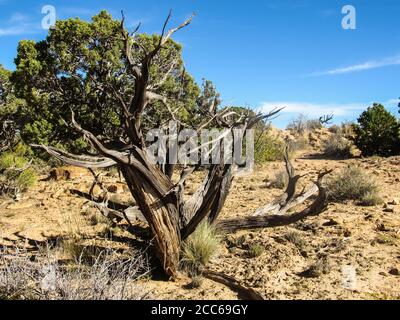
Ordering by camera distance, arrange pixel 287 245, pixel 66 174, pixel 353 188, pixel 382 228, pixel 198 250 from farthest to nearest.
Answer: pixel 66 174 → pixel 353 188 → pixel 382 228 → pixel 287 245 → pixel 198 250

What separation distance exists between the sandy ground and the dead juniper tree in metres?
0.49

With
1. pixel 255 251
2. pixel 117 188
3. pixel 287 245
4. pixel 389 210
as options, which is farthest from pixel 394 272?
pixel 117 188

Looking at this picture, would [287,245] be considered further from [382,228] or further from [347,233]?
[382,228]

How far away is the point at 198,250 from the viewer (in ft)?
18.9

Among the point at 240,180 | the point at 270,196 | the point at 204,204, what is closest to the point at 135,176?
the point at 204,204

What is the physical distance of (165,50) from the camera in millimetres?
10383

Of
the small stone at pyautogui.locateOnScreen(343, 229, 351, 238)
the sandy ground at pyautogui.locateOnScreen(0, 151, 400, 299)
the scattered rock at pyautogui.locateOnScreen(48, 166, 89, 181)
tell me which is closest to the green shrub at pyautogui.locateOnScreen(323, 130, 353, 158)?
the sandy ground at pyautogui.locateOnScreen(0, 151, 400, 299)

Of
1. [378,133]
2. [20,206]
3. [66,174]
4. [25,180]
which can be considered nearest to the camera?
[20,206]

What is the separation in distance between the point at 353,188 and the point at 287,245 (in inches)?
121

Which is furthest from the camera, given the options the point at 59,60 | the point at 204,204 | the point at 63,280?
the point at 59,60

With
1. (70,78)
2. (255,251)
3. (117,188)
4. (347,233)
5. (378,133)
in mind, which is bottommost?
(255,251)

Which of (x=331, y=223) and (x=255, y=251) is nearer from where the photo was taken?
(x=255, y=251)
